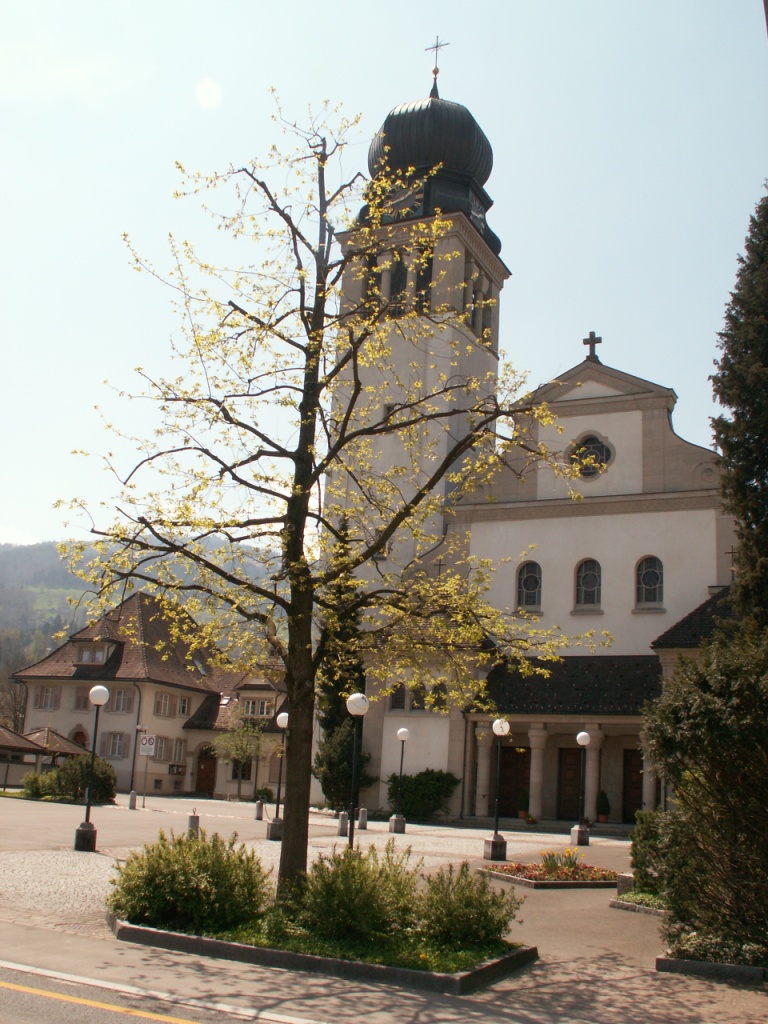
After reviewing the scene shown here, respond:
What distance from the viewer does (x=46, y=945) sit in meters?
11.5

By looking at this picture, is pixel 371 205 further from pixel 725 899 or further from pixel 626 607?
pixel 626 607

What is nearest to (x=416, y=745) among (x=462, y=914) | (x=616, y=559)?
(x=616, y=559)

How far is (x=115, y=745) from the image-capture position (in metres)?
57.1

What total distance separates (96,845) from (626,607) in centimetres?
2230

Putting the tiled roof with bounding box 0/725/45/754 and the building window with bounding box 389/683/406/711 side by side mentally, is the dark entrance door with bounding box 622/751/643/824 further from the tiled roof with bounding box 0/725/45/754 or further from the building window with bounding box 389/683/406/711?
the tiled roof with bounding box 0/725/45/754

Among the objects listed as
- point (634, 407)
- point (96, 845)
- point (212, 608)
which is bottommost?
point (96, 845)

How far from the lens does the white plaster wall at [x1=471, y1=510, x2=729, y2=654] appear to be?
126 feet

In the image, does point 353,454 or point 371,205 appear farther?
point 353,454

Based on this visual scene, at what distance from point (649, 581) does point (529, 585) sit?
460 cm

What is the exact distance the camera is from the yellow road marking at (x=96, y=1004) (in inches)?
339

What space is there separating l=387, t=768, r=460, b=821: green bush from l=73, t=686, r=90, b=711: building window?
25.7m

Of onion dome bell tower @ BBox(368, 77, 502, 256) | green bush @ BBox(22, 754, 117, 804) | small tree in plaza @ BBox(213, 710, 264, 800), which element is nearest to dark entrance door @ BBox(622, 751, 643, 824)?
green bush @ BBox(22, 754, 117, 804)

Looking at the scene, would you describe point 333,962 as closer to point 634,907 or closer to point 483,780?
point 634,907

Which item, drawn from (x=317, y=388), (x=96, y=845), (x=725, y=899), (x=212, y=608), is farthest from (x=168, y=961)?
(x=96, y=845)
